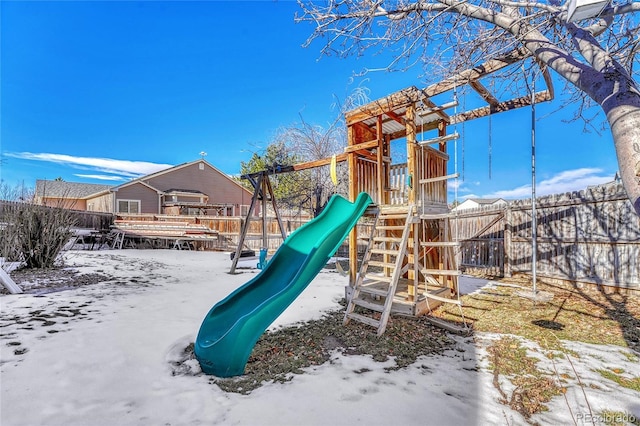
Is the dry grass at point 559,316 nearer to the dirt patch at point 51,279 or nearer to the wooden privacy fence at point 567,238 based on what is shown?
the wooden privacy fence at point 567,238

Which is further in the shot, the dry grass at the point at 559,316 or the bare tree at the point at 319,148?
the bare tree at the point at 319,148

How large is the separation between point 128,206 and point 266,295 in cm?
2073

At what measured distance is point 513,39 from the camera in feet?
10.6

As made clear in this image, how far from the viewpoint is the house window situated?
19.3 meters

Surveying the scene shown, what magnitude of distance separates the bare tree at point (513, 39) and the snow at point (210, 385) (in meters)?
1.71

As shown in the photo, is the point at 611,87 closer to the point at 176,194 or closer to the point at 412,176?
the point at 412,176

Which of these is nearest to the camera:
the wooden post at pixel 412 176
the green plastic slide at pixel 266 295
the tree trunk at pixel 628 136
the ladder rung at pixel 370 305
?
the tree trunk at pixel 628 136

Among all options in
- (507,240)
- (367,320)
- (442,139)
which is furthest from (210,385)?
(507,240)

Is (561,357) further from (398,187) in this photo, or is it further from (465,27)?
(465,27)

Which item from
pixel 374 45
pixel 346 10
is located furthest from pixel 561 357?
pixel 346 10

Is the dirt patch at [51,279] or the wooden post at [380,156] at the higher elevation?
the wooden post at [380,156]

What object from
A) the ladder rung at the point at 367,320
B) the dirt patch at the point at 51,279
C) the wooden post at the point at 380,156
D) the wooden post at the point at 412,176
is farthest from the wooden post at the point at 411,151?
the dirt patch at the point at 51,279

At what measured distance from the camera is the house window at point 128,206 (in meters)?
19.3

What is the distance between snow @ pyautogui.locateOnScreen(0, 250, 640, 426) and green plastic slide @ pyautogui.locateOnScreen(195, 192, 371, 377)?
0.25 metres
